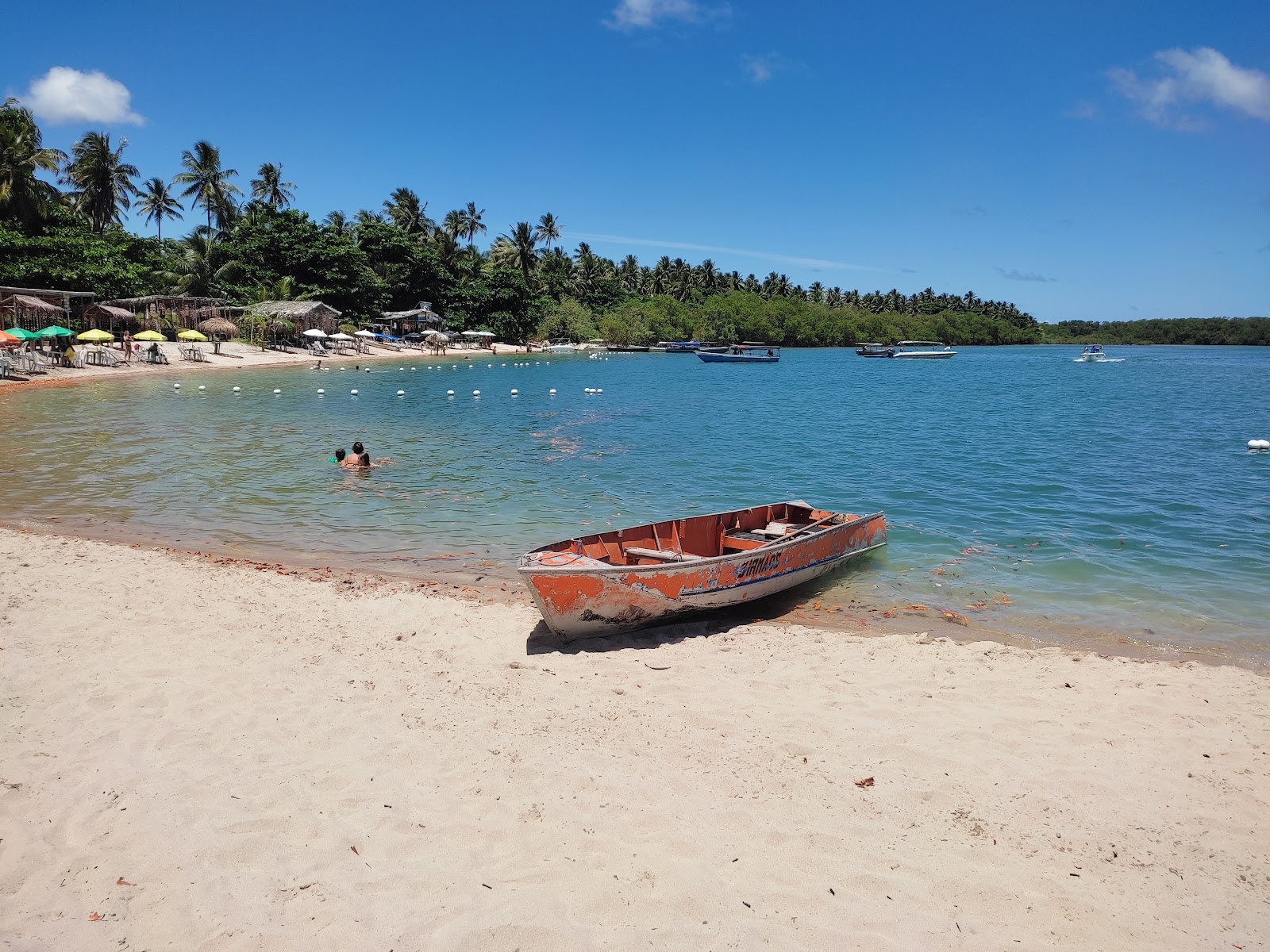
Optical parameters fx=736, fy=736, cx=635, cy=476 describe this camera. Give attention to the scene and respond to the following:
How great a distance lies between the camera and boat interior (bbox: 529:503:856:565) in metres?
8.99

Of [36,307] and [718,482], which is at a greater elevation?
[36,307]

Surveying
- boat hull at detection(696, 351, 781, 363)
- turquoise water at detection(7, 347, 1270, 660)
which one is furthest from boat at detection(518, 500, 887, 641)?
boat hull at detection(696, 351, 781, 363)

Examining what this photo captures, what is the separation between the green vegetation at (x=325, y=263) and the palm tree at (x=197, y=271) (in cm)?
13

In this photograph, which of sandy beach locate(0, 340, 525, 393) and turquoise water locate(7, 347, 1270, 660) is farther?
sandy beach locate(0, 340, 525, 393)

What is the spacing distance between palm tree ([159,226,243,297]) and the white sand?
65.3m

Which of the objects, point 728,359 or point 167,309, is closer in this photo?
point 167,309

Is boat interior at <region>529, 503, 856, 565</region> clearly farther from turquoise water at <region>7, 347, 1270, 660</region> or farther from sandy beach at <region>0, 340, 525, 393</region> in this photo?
sandy beach at <region>0, 340, 525, 393</region>

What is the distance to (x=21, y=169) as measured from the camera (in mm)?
46031

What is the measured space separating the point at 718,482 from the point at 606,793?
1395 centimetres

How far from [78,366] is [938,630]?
48.8 m

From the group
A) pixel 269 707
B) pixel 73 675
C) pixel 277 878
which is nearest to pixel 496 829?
pixel 277 878

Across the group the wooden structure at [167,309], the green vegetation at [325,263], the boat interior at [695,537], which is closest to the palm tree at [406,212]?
the green vegetation at [325,263]

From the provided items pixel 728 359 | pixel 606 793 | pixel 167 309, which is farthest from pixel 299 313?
pixel 606 793

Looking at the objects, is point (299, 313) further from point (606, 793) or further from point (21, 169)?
point (606, 793)
